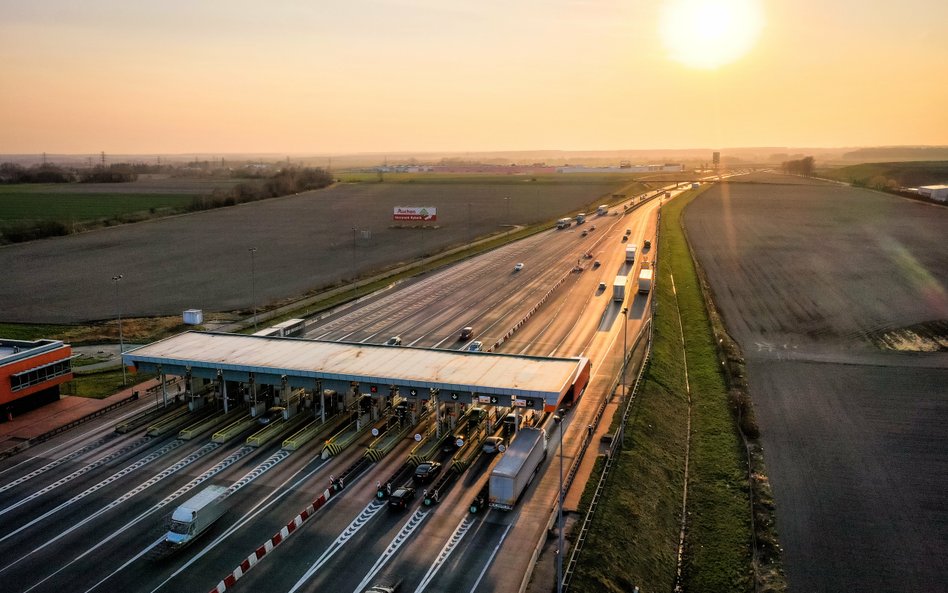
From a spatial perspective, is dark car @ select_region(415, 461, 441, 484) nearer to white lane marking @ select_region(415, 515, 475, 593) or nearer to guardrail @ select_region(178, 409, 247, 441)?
white lane marking @ select_region(415, 515, 475, 593)

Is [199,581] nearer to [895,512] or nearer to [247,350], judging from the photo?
[247,350]

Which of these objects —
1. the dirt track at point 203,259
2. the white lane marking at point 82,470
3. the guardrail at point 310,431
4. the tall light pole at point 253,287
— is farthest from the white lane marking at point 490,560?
the dirt track at point 203,259

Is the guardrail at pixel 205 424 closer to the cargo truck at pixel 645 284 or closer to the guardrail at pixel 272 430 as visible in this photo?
the guardrail at pixel 272 430

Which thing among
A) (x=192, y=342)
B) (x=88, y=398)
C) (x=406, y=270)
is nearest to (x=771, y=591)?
(x=192, y=342)

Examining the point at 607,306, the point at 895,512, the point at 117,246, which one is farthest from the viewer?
the point at 117,246

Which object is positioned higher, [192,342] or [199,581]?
[192,342]

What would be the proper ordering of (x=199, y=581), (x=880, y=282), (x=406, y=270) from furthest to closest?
(x=406, y=270) < (x=880, y=282) < (x=199, y=581)

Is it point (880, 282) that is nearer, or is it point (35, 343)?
point (35, 343)
